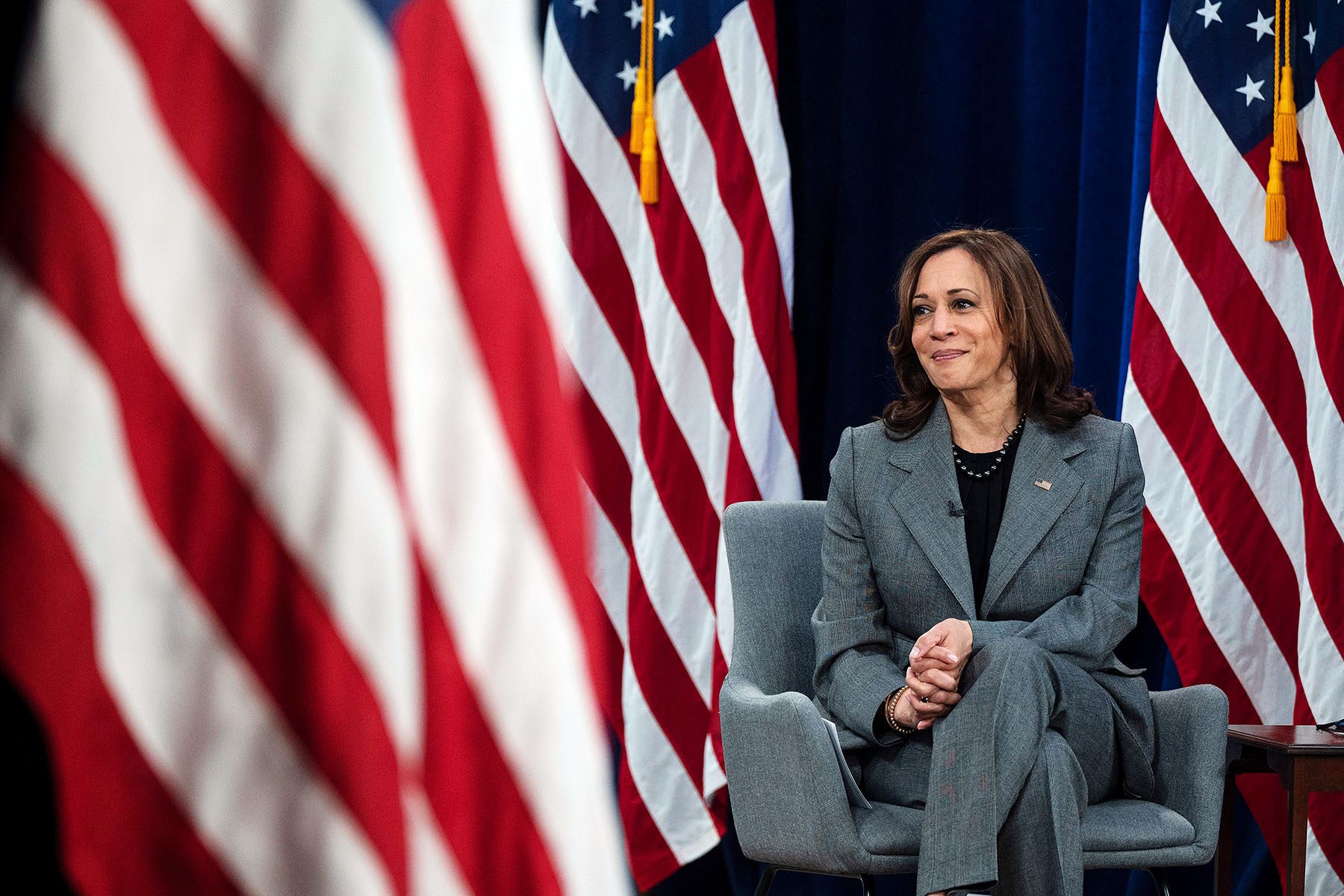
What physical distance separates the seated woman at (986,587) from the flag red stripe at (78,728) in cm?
148

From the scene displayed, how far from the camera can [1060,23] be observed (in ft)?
10.6

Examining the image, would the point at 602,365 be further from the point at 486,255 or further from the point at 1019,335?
the point at 486,255

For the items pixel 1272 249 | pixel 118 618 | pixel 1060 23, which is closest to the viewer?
pixel 118 618

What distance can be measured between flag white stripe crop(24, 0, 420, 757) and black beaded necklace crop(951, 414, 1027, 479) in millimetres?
1836

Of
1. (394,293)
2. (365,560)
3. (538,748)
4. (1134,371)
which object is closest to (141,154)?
(394,293)

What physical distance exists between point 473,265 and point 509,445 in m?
0.11

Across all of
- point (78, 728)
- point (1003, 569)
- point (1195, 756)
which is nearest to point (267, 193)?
point (78, 728)

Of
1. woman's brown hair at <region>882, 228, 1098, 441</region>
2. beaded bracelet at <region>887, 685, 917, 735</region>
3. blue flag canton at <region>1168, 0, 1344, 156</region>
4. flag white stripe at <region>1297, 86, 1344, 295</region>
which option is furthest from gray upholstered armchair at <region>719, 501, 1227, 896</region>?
A: blue flag canton at <region>1168, 0, 1344, 156</region>

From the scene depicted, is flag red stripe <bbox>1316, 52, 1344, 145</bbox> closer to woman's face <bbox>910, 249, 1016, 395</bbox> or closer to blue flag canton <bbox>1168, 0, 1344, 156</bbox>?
blue flag canton <bbox>1168, 0, 1344, 156</bbox>

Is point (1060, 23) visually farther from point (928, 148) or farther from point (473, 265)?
point (473, 265)

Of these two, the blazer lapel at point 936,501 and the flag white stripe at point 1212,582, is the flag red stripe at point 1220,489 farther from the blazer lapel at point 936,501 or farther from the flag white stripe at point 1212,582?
the blazer lapel at point 936,501

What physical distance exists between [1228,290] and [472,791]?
2.61 metres

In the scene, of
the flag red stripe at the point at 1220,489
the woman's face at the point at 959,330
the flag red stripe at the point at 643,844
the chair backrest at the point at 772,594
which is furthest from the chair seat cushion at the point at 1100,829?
the flag red stripe at the point at 643,844

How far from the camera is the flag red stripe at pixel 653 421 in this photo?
10.5ft
